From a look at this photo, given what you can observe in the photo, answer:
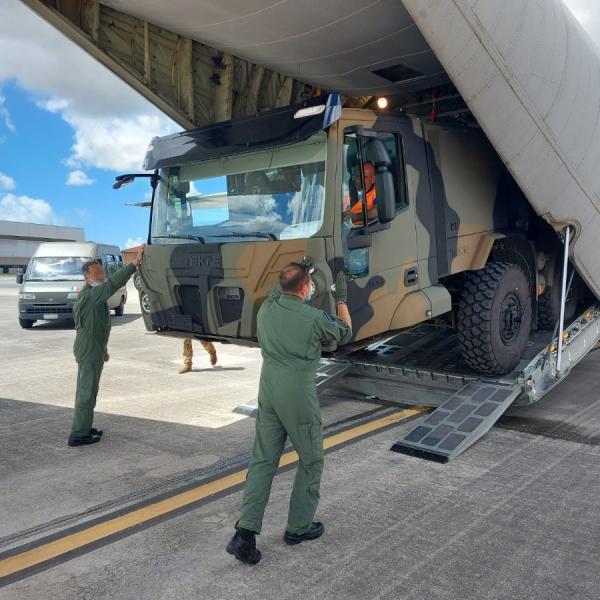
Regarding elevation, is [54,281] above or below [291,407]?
above

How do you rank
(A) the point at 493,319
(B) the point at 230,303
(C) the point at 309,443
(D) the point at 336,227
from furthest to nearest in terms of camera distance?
(A) the point at 493,319, (B) the point at 230,303, (D) the point at 336,227, (C) the point at 309,443

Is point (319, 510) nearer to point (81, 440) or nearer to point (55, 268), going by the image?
point (81, 440)

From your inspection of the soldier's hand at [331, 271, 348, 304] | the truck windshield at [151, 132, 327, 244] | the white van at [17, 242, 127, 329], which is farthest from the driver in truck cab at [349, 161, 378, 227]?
the white van at [17, 242, 127, 329]

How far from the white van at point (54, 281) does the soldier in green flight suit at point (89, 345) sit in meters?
8.08

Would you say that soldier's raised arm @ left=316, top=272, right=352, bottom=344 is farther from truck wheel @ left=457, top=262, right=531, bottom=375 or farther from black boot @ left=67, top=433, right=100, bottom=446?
black boot @ left=67, top=433, right=100, bottom=446

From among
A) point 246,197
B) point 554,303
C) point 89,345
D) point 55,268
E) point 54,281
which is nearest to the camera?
point 246,197

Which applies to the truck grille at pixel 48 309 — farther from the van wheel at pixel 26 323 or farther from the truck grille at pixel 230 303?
the truck grille at pixel 230 303

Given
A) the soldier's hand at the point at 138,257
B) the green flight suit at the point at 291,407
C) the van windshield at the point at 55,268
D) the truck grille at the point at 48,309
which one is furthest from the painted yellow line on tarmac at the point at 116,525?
the van windshield at the point at 55,268

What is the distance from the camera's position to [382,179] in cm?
440

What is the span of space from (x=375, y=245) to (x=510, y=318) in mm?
1915

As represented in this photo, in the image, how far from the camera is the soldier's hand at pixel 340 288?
4074 mm

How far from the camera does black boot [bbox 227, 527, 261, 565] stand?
2957mm

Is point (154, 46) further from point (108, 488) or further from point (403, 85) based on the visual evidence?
point (108, 488)

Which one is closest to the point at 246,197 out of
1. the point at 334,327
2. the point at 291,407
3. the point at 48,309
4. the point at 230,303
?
the point at 230,303
